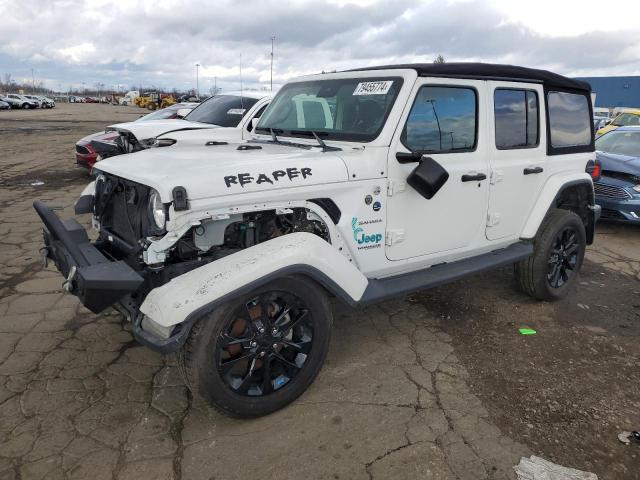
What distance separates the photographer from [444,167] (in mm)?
3438

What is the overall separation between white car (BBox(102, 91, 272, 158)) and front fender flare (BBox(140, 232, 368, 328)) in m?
2.55

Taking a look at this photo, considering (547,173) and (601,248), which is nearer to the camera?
(547,173)

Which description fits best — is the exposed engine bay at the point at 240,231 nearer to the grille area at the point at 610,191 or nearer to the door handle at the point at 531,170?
the door handle at the point at 531,170

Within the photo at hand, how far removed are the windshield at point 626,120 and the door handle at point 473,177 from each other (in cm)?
1332

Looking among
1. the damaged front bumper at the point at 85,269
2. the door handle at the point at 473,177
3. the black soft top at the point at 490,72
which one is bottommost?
the damaged front bumper at the point at 85,269

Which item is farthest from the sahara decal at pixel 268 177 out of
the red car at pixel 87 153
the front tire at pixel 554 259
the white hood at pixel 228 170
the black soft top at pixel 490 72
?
the red car at pixel 87 153

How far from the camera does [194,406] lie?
291 cm

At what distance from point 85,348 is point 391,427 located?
2228 mm

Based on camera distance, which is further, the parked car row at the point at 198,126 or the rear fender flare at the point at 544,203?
the parked car row at the point at 198,126

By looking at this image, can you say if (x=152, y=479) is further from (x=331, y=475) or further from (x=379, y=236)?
(x=379, y=236)

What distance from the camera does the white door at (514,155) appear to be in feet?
12.4

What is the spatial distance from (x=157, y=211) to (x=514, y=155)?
2826mm

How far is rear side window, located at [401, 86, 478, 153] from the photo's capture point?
328 cm

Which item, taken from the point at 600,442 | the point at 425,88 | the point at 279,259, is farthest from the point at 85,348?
the point at 600,442
